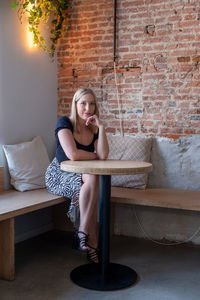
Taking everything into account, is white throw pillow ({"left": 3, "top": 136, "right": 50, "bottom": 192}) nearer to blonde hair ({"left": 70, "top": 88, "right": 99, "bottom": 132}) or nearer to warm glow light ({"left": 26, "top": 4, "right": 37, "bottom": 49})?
blonde hair ({"left": 70, "top": 88, "right": 99, "bottom": 132})

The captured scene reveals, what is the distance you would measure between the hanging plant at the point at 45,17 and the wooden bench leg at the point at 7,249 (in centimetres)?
221

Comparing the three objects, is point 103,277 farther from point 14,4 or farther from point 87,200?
point 14,4

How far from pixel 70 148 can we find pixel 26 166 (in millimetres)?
929

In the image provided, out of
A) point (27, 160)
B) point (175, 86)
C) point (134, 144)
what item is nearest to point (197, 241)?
point (134, 144)

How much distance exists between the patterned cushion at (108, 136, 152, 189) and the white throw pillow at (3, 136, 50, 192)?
0.80 metres

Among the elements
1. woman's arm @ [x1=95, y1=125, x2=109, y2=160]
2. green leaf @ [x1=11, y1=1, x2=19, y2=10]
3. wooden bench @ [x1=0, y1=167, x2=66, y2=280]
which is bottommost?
wooden bench @ [x1=0, y1=167, x2=66, y2=280]

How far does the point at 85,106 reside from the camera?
359 centimetres

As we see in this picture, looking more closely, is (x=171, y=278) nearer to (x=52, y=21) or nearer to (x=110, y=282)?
(x=110, y=282)

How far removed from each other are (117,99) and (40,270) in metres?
2.17

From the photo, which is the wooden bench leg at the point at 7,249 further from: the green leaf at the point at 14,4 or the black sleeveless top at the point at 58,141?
the green leaf at the point at 14,4

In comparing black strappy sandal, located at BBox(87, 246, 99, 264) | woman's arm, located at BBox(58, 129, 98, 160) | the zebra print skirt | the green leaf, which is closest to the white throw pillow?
the zebra print skirt

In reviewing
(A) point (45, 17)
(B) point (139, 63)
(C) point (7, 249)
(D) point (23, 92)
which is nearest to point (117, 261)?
(C) point (7, 249)

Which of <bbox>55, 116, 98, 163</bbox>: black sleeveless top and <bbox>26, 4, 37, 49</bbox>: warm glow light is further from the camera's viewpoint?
<bbox>26, 4, 37, 49</bbox>: warm glow light

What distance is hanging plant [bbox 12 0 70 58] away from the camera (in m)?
4.29
